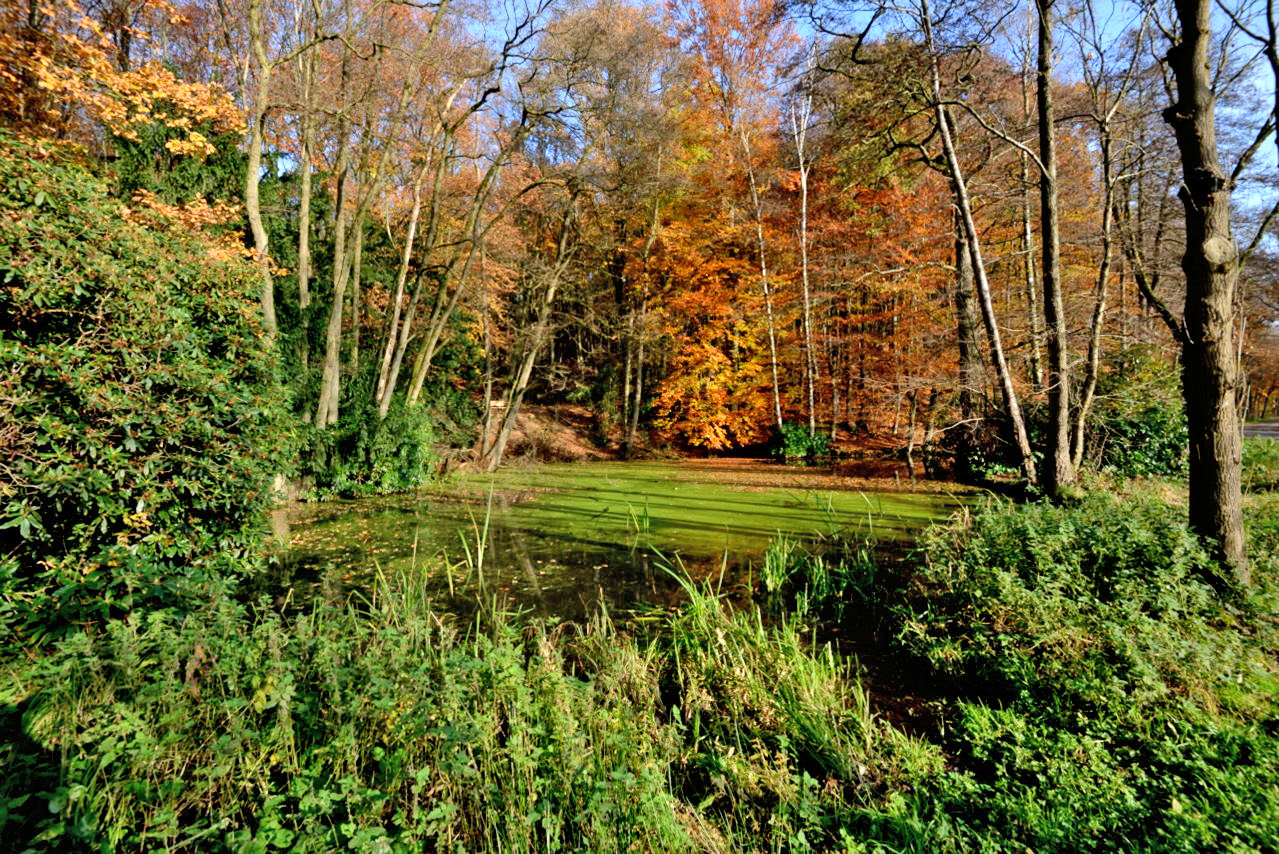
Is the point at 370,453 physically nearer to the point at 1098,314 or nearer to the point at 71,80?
the point at 71,80

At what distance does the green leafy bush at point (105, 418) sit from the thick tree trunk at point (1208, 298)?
656cm

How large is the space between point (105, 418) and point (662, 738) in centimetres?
390

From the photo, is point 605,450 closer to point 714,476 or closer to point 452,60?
point 714,476

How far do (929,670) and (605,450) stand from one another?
15599 mm

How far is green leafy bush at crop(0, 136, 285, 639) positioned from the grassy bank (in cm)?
84

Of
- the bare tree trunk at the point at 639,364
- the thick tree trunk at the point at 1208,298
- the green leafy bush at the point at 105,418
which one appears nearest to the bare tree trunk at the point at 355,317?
the green leafy bush at the point at 105,418

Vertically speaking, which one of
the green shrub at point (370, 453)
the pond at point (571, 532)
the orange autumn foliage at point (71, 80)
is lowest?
the pond at point (571, 532)

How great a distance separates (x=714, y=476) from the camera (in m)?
13.4

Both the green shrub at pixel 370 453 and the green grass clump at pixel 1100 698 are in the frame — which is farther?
the green shrub at pixel 370 453

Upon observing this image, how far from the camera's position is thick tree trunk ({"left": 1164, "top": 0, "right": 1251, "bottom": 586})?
152 inches

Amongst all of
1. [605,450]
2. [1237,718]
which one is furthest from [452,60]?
[1237,718]

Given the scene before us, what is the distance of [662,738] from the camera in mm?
2775

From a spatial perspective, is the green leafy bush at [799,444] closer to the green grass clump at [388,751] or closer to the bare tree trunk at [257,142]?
the bare tree trunk at [257,142]

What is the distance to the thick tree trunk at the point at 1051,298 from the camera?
7066mm
